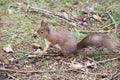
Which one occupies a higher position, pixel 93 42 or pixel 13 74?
pixel 93 42

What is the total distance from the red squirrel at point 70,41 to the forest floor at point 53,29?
0.14m

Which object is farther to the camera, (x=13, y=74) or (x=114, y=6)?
(x=114, y=6)

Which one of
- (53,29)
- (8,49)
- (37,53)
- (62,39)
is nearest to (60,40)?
(62,39)

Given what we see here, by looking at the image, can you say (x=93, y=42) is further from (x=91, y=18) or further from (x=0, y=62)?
(x=91, y=18)

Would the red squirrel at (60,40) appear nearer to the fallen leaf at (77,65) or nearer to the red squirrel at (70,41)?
the red squirrel at (70,41)

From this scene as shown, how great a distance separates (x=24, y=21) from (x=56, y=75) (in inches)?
72.9

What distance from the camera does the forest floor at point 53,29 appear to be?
4.38 meters

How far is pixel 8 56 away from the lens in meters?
4.71

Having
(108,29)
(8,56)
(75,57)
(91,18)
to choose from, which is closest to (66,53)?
(75,57)

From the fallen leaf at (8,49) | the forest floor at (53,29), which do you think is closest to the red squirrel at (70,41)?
the forest floor at (53,29)

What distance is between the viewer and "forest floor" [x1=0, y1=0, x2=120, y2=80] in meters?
4.38

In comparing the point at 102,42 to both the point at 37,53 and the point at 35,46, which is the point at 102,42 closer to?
the point at 37,53

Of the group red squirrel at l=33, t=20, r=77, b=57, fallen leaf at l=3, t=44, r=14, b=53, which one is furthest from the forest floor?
red squirrel at l=33, t=20, r=77, b=57

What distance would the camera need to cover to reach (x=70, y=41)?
4648mm
